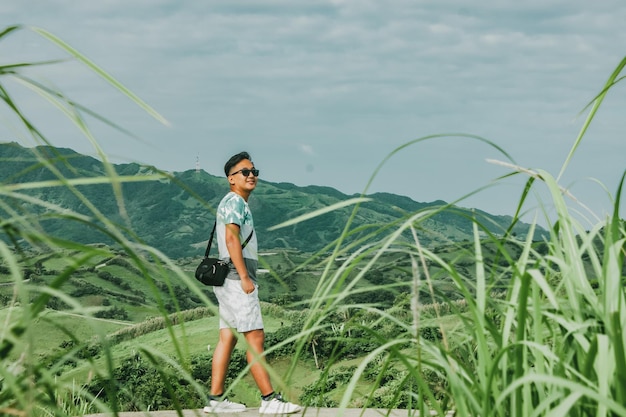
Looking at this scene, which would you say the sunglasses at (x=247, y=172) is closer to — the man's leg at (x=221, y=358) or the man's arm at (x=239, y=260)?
the man's arm at (x=239, y=260)

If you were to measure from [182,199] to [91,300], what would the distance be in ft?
478

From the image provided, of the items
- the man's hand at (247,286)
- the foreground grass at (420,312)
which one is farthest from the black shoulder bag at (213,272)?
the foreground grass at (420,312)

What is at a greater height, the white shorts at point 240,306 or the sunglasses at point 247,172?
the sunglasses at point 247,172

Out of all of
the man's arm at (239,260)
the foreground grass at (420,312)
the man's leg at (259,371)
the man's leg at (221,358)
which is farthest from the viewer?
the man's leg at (221,358)

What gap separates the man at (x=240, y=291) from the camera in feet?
18.7

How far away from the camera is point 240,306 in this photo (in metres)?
5.85

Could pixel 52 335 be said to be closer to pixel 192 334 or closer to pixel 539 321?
pixel 192 334

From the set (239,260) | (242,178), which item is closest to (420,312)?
(239,260)

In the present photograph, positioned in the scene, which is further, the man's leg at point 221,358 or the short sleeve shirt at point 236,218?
the man's leg at point 221,358

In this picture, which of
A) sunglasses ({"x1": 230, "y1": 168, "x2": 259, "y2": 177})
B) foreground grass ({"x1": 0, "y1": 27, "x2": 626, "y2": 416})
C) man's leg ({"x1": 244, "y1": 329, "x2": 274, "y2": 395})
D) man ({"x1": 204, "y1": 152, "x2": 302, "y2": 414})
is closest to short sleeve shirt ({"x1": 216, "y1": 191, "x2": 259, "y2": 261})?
man ({"x1": 204, "y1": 152, "x2": 302, "y2": 414})

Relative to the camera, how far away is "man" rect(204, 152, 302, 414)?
18.7 feet

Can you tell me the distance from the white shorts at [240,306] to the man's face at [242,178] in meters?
0.71

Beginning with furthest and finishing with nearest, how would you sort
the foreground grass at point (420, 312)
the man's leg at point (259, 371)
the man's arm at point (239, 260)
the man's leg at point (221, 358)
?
the man's leg at point (221, 358) → the man's leg at point (259, 371) → the man's arm at point (239, 260) → the foreground grass at point (420, 312)

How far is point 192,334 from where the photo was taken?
10.1 meters
